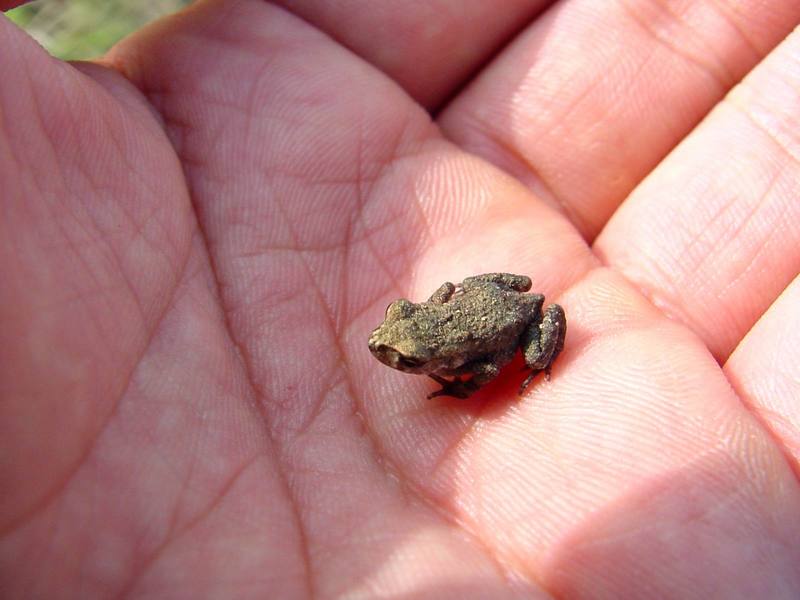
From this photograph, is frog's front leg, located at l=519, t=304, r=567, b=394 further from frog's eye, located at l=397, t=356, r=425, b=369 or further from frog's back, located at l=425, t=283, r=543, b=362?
frog's eye, located at l=397, t=356, r=425, b=369

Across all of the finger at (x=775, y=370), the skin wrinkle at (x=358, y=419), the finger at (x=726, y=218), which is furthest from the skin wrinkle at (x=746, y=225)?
the skin wrinkle at (x=358, y=419)

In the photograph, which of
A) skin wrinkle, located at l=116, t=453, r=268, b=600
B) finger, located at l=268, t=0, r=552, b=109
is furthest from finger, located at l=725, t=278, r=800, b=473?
finger, located at l=268, t=0, r=552, b=109

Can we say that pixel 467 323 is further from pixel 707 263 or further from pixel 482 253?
pixel 707 263

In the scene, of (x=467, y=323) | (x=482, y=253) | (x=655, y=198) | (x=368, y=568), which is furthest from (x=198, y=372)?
(x=655, y=198)

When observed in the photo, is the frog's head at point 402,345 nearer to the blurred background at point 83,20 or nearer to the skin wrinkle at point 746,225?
the skin wrinkle at point 746,225

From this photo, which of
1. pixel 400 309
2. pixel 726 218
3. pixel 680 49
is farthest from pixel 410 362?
pixel 680 49

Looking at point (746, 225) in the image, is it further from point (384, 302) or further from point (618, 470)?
point (384, 302)

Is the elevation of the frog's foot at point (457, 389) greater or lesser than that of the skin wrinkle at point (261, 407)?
greater

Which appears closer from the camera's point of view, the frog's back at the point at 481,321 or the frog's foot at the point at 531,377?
the frog's foot at the point at 531,377
